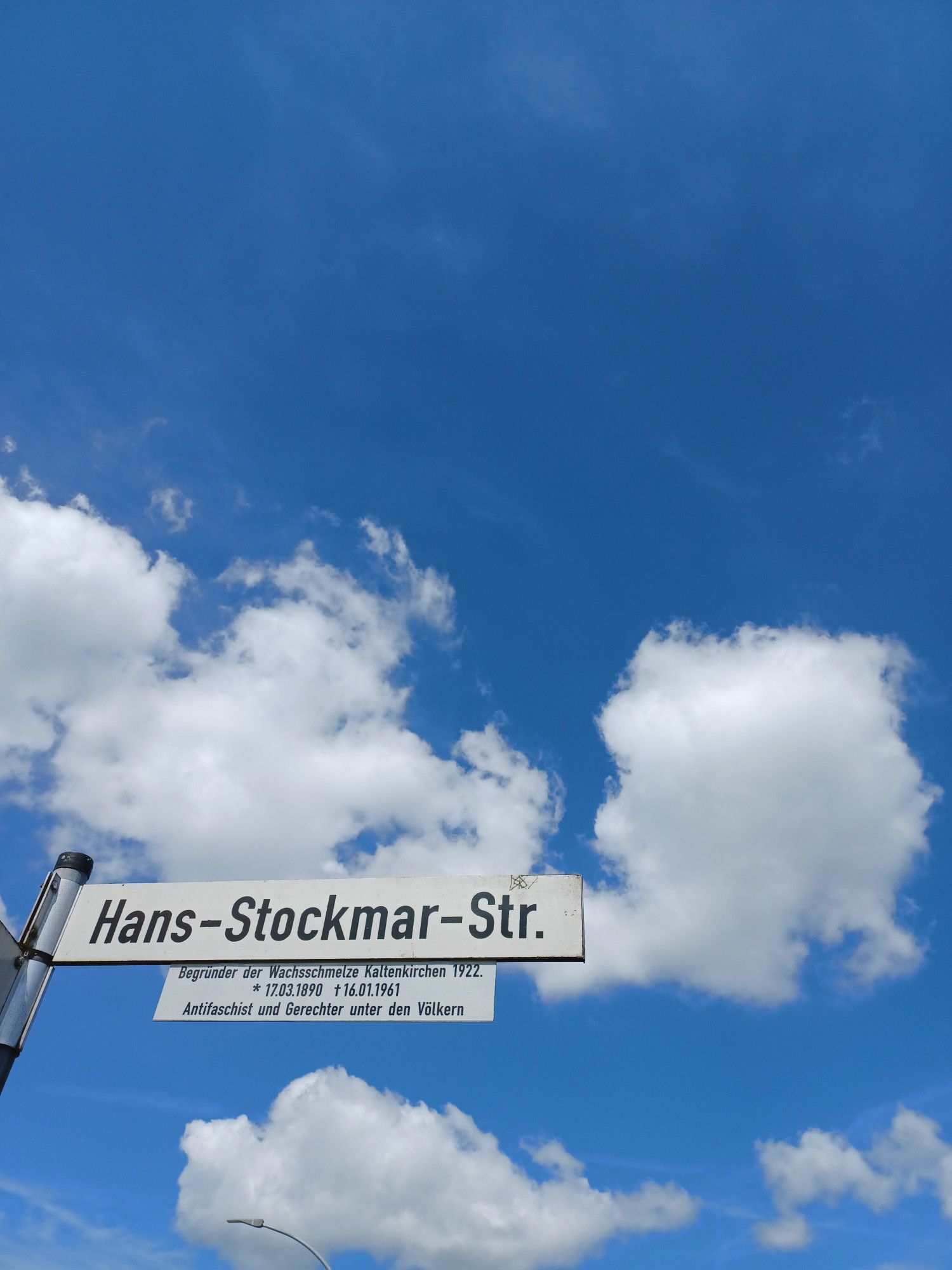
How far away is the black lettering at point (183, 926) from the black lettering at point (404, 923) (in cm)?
153

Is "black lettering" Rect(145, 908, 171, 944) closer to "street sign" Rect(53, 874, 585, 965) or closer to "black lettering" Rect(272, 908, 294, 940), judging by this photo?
"street sign" Rect(53, 874, 585, 965)

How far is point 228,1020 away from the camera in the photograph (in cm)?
532

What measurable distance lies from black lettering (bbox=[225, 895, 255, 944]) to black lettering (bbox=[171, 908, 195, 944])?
30 cm

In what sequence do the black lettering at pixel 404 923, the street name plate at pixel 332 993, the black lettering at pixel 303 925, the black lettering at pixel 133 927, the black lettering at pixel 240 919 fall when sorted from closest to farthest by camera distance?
the street name plate at pixel 332 993 < the black lettering at pixel 404 923 < the black lettering at pixel 303 925 < the black lettering at pixel 240 919 < the black lettering at pixel 133 927

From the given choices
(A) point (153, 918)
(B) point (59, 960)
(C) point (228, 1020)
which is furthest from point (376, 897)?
(B) point (59, 960)

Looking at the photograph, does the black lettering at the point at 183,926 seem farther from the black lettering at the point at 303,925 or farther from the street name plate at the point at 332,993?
the black lettering at the point at 303,925

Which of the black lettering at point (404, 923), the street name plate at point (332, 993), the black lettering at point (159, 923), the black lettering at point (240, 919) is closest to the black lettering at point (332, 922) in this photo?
the street name plate at point (332, 993)

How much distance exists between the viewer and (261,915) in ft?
18.4

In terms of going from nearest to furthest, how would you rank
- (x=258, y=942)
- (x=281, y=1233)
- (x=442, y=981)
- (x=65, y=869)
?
(x=442, y=981)
(x=258, y=942)
(x=65, y=869)
(x=281, y=1233)

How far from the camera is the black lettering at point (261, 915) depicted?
5.53 meters

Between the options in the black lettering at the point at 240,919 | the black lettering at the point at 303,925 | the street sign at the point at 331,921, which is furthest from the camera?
the black lettering at the point at 240,919

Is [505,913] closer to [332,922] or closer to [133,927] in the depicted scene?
[332,922]

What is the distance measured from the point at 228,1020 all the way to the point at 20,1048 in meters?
1.33

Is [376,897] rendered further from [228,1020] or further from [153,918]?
[153,918]
